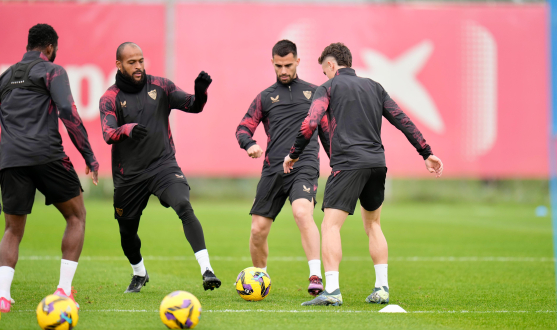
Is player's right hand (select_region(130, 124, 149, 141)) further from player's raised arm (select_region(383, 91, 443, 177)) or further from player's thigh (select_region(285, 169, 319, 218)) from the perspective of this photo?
player's raised arm (select_region(383, 91, 443, 177))

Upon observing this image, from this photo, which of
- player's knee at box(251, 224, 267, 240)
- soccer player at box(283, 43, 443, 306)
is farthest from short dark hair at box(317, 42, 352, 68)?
player's knee at box(251, 224, 267, 240)

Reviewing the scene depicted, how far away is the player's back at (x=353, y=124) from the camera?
636 cm

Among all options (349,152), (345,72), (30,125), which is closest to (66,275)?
(30,125)

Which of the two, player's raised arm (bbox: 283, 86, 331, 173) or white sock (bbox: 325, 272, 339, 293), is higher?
player's raised arm (bbox: 283, 86, 331, 173)

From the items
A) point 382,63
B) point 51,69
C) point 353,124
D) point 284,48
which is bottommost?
point 353,124

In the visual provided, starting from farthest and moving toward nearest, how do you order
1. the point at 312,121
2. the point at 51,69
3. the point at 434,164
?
the point at 434,164, the point at 312,121, the point at 51,69

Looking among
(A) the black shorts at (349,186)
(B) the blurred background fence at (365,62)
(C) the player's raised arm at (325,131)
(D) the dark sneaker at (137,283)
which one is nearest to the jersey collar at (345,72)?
(C) the player's raised arm at (325,131)

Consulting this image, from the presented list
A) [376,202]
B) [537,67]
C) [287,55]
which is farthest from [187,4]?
[376,202]

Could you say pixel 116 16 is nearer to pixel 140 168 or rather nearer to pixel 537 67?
pixel 537 67

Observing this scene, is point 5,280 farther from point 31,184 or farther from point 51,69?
point 51,69

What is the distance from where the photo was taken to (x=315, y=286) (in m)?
6.71

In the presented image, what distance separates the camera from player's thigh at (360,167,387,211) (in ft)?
21.0

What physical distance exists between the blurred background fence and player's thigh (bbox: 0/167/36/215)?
1578 cm

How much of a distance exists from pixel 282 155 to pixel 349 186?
1286mm
